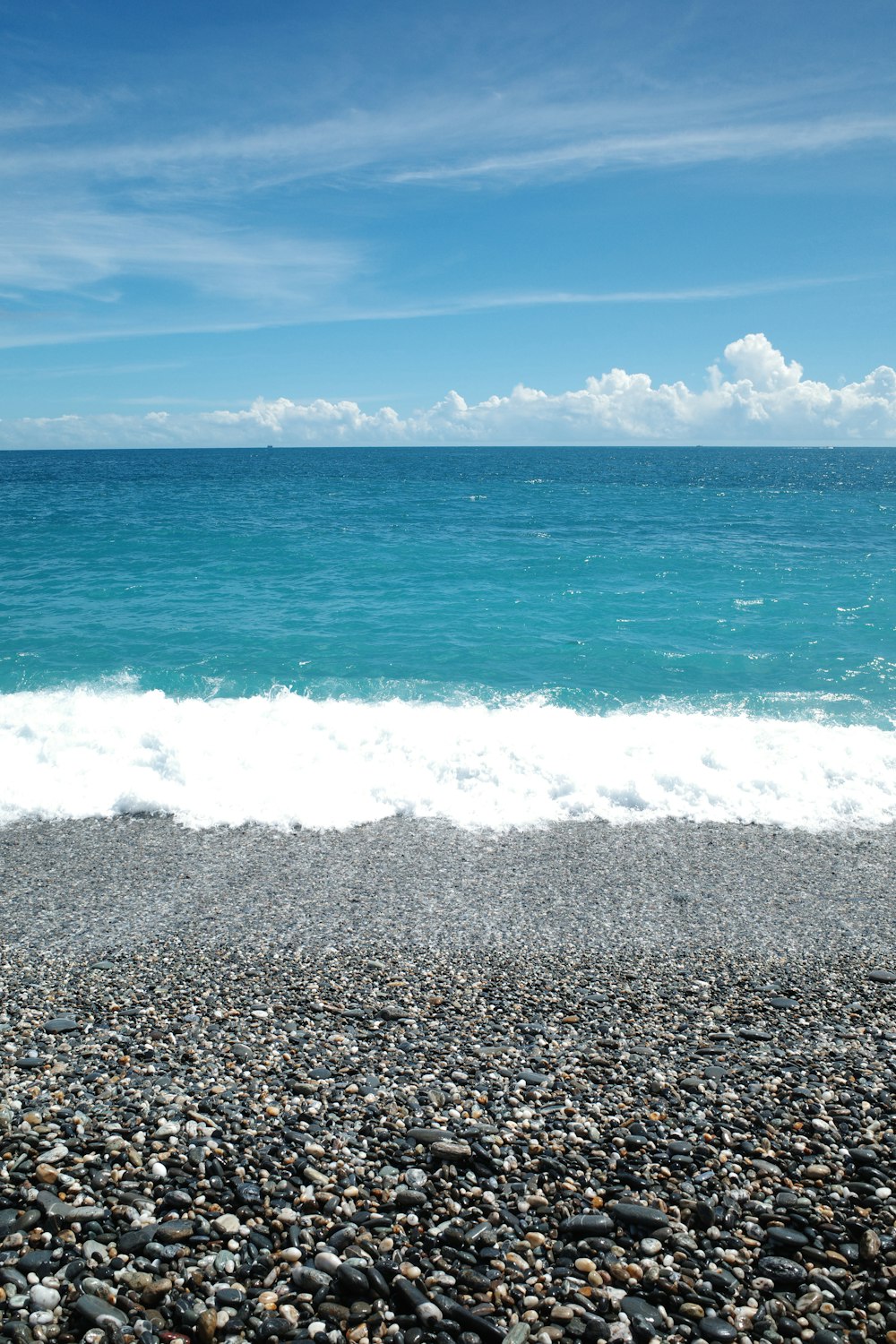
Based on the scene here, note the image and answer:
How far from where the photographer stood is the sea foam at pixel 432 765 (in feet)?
36.8

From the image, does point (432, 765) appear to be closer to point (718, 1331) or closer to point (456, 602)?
point (718, 1331)

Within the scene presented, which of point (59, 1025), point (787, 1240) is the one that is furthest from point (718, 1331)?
point (59, 1025)

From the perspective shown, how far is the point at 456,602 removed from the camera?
23453 millimetres

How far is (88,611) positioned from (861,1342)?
72.5 feet

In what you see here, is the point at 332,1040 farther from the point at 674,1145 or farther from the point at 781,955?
the point at 781,955

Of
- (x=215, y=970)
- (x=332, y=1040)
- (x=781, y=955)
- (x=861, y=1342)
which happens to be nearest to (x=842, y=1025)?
(x=781, y=955)

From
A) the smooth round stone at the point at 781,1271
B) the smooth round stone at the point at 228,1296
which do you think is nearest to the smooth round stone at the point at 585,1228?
the smooth round stone at the point at 781,1271

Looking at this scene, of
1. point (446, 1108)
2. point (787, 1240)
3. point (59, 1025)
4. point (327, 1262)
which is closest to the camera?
point (327, 1262)

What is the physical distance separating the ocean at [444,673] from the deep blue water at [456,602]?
0.12 m

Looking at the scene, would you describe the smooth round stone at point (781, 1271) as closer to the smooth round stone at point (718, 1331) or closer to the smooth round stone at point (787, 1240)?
the smooth round stone at point (787, 1240)

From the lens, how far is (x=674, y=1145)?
4.88 meters

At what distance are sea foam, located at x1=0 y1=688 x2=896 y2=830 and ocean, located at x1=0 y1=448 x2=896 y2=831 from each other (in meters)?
0.05

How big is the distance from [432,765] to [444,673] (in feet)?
17.2

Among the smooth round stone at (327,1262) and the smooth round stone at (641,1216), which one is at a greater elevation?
the smooth round stone at (641,1216)
